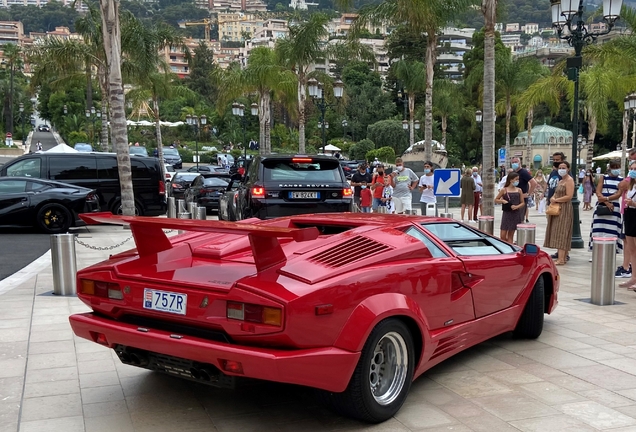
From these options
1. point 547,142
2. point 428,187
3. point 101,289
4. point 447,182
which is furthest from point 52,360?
point 547,142

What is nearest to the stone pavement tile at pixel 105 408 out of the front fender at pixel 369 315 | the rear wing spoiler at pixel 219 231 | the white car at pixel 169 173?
the rear wing spoiler at pixel 219 231

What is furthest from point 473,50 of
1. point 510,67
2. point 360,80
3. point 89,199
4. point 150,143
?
point 89,199

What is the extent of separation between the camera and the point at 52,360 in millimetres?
5672

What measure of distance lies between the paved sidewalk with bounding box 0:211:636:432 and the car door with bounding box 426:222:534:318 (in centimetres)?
56

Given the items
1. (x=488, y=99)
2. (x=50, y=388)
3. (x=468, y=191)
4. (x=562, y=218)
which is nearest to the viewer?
(x=50, y=388)

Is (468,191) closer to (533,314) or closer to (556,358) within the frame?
(533,314)

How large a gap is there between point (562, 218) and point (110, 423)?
8.59m

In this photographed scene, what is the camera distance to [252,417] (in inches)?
172

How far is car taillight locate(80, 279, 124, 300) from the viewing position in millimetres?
4357

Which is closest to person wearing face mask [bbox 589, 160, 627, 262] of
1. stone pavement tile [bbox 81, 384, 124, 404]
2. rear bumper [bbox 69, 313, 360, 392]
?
rear bumper [bbox 69, 313, 360, 392]

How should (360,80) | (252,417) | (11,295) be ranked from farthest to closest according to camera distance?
(360,80) → (11,295) → (252,417)

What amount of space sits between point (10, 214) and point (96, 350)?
10.4m

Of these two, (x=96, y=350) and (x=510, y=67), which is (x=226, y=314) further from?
(x=510, y=67)

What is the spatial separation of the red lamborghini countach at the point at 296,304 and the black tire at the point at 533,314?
1018 mm
